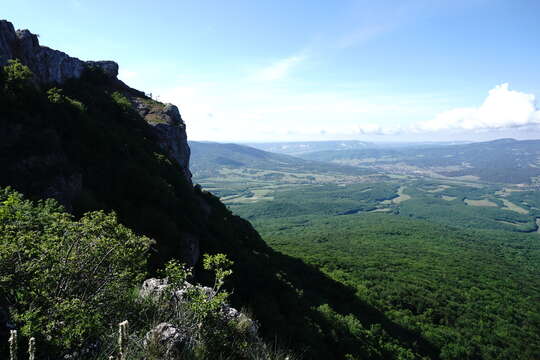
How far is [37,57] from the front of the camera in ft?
95.5

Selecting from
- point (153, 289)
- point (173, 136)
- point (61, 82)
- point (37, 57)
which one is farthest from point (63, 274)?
point (173, 136)

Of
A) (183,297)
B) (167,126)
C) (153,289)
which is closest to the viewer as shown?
(183,297)

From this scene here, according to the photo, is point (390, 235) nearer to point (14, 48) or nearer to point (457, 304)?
point (457, 304)

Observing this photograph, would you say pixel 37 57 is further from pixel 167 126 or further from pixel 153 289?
pixel 153 289

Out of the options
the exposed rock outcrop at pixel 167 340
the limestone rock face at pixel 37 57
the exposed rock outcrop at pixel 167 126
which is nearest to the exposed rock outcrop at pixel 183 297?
the exposed rock outcrop at pixel 167 340

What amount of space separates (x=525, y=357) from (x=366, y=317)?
1335 inches

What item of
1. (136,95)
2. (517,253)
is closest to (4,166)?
(136,95)

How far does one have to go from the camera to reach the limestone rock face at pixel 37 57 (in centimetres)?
2462

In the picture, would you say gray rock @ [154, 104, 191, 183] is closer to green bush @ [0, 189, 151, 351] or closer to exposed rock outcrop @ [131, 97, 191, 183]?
exposed rock outcrop @ [131, 97, 191, 183]

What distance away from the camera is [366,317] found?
40750 millimetres

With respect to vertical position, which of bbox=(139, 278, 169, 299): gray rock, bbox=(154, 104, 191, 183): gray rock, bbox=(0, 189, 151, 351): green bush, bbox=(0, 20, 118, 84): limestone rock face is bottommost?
bbox=(139, 278, 169, 299): gray rock

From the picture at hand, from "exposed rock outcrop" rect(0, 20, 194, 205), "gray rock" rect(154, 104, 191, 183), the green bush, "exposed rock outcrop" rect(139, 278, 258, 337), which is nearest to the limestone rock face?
"exposed rock outcrop" rect(0, 20, 194, 205)

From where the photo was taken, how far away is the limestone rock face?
2462 cm

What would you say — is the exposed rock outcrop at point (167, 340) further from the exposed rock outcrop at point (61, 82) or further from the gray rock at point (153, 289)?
the exposed rock outcrop at point (61, 82)
